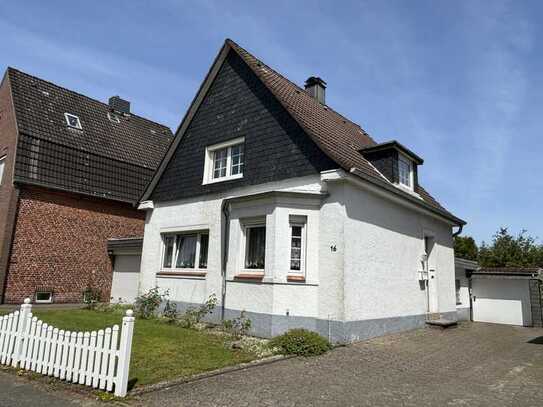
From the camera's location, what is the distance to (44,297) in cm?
1747

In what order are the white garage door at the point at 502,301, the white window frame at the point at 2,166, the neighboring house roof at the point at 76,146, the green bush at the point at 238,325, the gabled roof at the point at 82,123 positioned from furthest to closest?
the gabled roof at the point at 82,123
the white window frame at the point at 2,166
the neighboring house roof at the point at 76,146
the white garage door at the point at 502,301
the green bush at the point at 238,325

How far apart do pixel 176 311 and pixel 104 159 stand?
1020 cm

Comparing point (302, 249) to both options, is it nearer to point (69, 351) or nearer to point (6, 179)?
point (69, 351)

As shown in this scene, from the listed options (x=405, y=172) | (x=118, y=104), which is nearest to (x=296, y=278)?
(x=405, y=172)

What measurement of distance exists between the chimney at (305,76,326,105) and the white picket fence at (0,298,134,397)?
1443 centimetres

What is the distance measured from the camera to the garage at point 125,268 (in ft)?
59.8

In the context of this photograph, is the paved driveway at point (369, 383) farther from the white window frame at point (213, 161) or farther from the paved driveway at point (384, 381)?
the white window frame at point (213, 161)

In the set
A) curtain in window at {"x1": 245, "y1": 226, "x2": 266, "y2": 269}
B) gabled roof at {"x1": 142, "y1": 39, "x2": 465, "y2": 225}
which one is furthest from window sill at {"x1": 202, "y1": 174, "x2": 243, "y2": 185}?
gabled roof at {"x1": 142, "y1": 39, "x2": 465, "y2": 225}

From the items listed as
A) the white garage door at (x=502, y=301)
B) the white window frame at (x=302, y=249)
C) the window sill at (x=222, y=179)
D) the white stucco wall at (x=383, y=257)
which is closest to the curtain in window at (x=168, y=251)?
the window sill at (x=222, y=179)

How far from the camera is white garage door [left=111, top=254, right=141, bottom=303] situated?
18.4m

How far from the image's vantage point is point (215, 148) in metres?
14.3

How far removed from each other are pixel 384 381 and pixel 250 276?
4.89 meters

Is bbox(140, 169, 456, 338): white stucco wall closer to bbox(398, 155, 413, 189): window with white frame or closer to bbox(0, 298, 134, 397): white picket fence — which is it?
bbox(398, 155, 413, 189): window with white frame

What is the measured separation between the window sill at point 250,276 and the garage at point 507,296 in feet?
40.4
